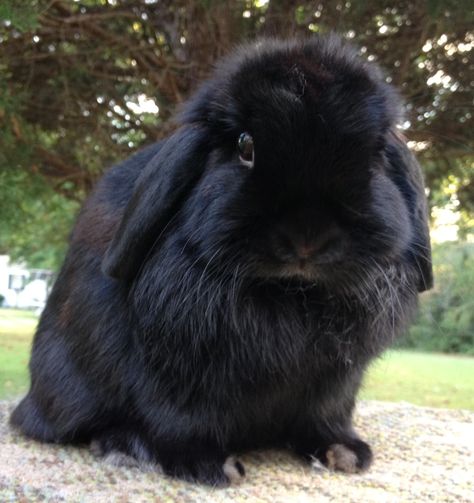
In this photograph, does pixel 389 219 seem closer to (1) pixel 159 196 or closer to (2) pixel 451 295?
(1) pixel 159 196

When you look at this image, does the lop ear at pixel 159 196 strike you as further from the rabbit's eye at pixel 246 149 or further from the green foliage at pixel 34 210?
the green foliage at pixel 34 210

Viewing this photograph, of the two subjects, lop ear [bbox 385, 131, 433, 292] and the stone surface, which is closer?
the stone surface

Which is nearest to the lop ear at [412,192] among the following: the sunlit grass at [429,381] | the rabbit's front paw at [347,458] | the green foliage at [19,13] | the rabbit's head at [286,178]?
the rabbit's head at [286,178]

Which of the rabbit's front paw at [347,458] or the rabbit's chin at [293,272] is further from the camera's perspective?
the rabbit's front paw at [347,458]

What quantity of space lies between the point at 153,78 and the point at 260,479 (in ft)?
5.11

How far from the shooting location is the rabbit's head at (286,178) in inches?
42.6

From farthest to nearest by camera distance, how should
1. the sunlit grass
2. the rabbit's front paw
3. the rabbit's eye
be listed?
the sunlit grass < the rabbit's front paw < the rabbit's eye

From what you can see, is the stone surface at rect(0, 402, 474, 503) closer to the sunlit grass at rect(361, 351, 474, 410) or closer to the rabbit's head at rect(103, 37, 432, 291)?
the rabbit's head at rect(103, 37, 432, 291)

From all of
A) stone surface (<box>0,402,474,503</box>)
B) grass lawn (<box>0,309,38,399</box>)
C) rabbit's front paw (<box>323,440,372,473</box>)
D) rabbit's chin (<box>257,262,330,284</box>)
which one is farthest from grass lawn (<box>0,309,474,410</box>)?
rabbit's chin (<box>257,262,330,284</box>)

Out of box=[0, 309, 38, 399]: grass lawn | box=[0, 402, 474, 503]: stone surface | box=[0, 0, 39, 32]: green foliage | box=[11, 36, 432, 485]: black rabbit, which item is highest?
box=[0, 0, 39, 32]: green foliage

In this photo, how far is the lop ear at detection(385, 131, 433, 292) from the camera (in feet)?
4.44

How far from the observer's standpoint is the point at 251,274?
1.17m

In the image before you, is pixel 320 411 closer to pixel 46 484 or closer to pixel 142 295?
pixel 142 295

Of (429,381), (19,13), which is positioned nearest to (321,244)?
(19,13)
